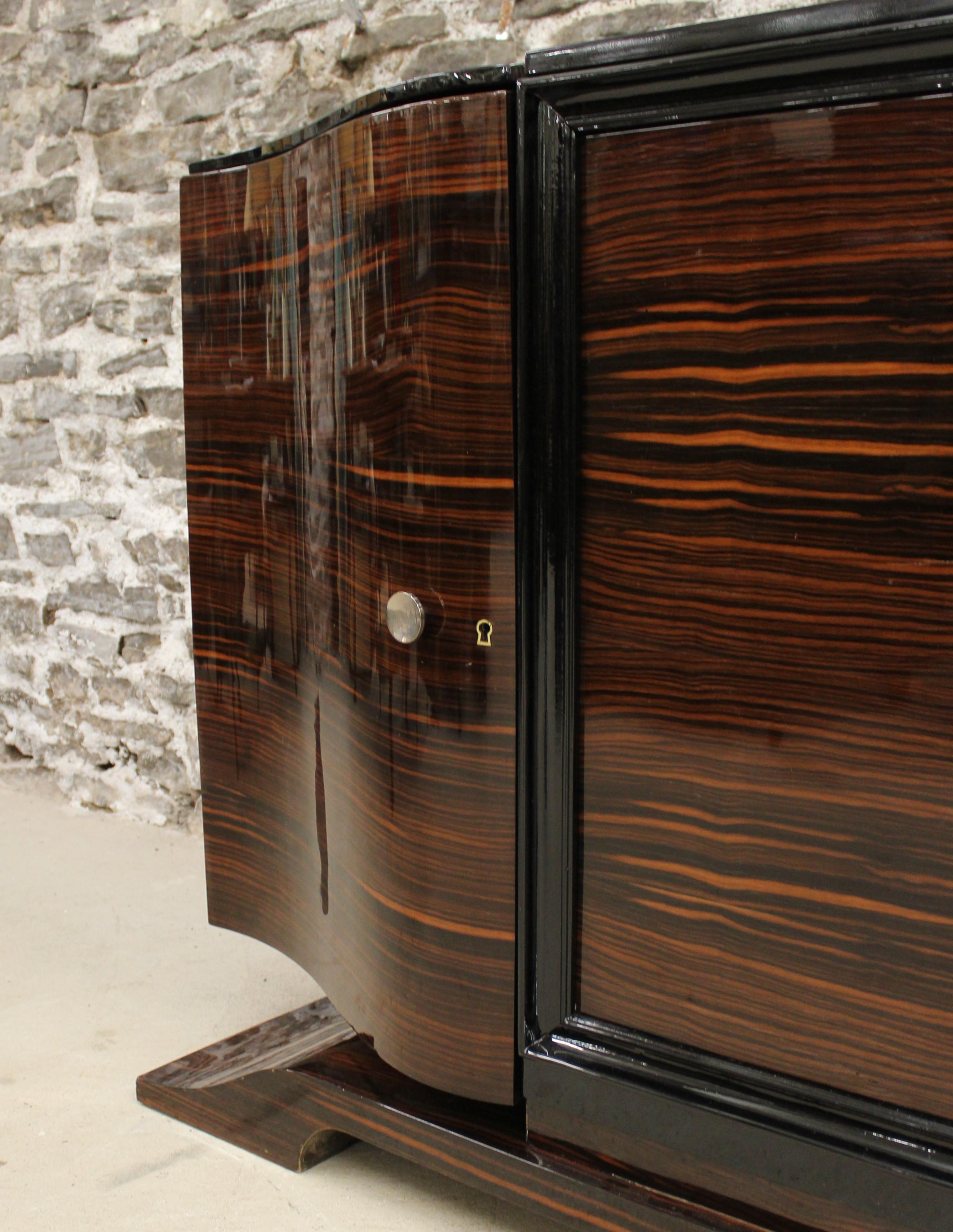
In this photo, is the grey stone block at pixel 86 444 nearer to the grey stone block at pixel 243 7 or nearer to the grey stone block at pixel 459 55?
the grey stone block at pixel 243 7

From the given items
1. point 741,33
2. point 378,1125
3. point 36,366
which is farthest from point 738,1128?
point 36,366

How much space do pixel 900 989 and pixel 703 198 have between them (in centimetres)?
75

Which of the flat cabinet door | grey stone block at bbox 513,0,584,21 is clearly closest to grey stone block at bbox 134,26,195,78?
grey stone block at bbox 513,0,584,21

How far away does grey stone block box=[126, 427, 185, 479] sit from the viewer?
290 cm

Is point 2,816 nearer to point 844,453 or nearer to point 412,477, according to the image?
point 412,477

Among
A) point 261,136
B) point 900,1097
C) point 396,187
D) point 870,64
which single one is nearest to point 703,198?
point 870,64

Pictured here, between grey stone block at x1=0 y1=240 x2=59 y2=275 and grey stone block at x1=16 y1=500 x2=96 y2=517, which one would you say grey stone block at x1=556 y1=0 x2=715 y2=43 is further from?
grey stone block at x1=16 y1=500 x2=96 y2=517

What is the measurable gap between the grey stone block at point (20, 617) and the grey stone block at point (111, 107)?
1.26 m

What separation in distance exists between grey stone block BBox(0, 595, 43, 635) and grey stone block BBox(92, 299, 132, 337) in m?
0.80

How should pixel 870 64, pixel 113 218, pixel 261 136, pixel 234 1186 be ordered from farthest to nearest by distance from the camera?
pixel 113 218 < pixel 261 136 < pixel 234 1186 < pixel 870 64

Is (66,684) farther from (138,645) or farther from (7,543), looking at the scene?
(7,543)

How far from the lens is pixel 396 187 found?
4.02ft

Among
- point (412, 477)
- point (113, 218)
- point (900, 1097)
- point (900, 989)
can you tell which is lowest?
point (900, 1097)

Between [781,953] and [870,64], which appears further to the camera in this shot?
[781,953]
